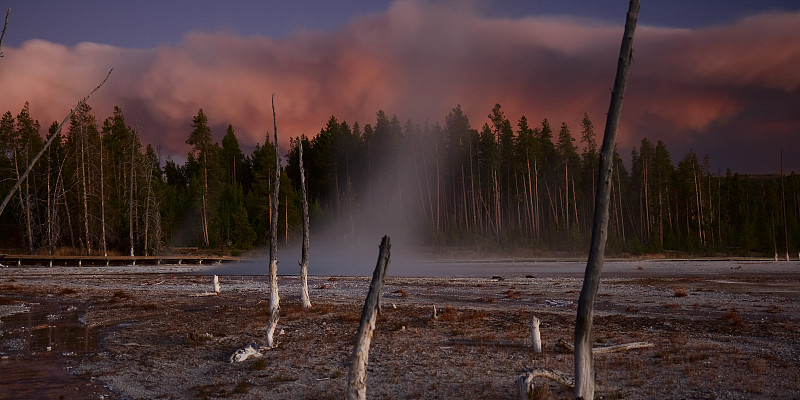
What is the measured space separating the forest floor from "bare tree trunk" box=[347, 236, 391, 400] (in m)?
3.54

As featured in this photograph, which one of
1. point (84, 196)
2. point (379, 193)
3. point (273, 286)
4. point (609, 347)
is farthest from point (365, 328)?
point (379, 193)

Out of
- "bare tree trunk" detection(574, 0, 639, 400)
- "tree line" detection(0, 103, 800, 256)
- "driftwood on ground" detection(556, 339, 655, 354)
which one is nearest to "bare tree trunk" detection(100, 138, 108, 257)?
"tree line" detection(0, 103, 800, 256)

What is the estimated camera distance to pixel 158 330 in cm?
2059

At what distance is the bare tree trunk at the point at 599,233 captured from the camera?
8.86 m

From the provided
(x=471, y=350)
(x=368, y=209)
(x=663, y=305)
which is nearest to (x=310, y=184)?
(x=368, y=209)

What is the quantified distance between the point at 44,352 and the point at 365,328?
13.2 meters

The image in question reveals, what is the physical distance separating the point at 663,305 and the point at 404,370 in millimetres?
16446

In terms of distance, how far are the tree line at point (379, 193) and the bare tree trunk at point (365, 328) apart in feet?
201

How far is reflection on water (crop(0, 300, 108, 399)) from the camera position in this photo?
12.6m

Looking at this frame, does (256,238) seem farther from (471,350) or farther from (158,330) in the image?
(471,350)

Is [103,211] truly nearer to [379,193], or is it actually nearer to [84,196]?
[84,196]

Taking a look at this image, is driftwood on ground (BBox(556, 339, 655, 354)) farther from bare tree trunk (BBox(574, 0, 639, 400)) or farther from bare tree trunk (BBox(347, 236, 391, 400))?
bare tree trunk (BBox(347, 236, 391, 400))

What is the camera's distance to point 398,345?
1691 cm

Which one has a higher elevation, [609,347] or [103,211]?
[103,211]
